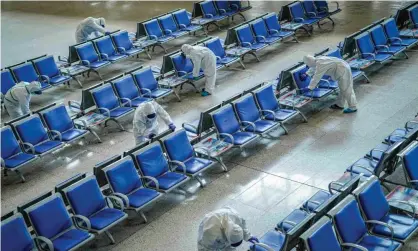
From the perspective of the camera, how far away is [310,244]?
6039mm

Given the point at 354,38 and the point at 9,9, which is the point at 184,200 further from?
the point at 9,9

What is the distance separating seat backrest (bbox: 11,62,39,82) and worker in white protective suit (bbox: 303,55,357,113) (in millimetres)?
6055

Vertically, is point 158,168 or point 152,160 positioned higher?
point 152,160

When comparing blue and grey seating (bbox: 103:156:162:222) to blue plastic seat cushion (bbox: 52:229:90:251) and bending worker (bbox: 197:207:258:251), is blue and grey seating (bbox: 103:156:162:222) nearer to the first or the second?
blue plastic seat cushion (bbox: 52:229:90:251)

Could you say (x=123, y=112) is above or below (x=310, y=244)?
above

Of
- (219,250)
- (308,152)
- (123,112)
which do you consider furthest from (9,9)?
(219,250)

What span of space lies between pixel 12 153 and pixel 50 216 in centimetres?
281

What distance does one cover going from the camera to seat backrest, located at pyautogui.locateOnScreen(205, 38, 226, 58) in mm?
13133

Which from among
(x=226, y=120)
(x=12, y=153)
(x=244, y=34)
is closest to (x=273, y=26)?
(x=244, y=34)

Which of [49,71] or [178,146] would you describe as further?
[49,71]

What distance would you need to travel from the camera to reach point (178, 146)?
8805 millimetres

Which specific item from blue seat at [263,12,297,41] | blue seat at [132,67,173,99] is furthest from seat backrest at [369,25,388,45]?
blue seat at [132,67,173,99]

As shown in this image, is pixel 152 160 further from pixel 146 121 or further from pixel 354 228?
pixel 354 228

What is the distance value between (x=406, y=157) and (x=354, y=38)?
5.51 m
